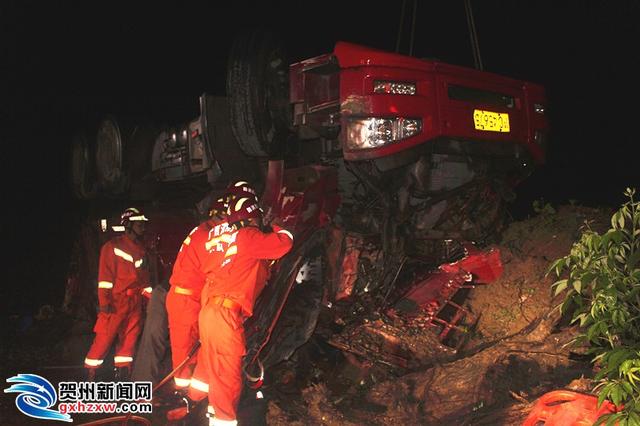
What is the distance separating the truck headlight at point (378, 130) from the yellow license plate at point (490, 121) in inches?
22.1

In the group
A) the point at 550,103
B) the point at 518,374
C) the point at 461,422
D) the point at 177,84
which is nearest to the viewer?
the point at 461,422

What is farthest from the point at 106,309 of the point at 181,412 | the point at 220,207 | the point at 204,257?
the point at 220,207

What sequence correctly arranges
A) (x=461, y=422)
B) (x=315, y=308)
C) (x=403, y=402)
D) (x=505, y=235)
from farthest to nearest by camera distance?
(x=505, y=235) → (x=315, y=308) → (x=403, y=402) → (x=461, y=422)

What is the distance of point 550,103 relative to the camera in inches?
336

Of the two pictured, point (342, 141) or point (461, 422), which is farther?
point (342, 141)

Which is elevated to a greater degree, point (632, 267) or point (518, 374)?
point (632, 267)

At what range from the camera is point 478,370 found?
13.6ft

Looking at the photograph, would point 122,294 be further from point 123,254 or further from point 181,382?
point 181,382

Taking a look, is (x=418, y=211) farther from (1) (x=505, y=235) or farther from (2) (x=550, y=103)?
(2) (x=550, y=103)

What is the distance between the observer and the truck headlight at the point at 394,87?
4.23 m

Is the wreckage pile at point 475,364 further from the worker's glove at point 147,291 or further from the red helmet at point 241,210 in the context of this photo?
the worker's glove at point 147,291

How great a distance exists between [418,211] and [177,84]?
625cm

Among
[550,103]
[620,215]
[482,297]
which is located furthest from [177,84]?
[620,215]

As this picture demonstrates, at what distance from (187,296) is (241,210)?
39.6 inches
